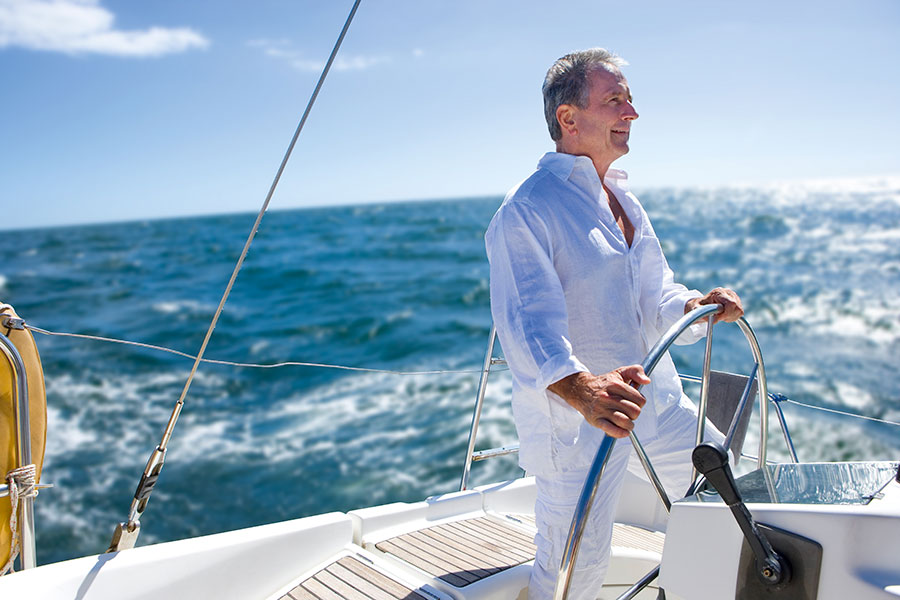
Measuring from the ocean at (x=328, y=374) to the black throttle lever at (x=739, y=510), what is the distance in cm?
133

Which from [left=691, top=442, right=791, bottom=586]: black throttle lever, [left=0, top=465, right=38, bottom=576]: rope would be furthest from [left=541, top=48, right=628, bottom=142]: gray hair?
[left=0, top=465, right=38, bottom=576]: rope

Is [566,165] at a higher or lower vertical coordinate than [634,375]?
higher

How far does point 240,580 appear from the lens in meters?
1.60

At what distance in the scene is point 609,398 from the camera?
1.12 meters

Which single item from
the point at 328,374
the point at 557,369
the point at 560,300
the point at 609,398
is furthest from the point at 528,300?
the point at 328,374

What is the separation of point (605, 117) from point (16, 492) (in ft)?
4.88

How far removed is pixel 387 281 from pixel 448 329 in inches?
218

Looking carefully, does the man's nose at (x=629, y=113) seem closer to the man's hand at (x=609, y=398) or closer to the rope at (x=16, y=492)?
the man's hand at (x=609, y=398)

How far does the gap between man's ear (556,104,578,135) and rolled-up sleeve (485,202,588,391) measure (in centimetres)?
26

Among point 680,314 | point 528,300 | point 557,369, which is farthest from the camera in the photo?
point 680,314

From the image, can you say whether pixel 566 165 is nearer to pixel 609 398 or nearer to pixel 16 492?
pixel 609 398

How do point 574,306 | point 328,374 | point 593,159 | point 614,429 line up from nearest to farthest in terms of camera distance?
1. point 614,429
2. point 574,306
3. point 593,159
4. point 328,374

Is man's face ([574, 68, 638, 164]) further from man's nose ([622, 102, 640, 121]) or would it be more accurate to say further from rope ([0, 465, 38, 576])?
rope ([0, 465, 38, 576])

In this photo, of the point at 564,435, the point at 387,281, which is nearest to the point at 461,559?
the point at 564,435
